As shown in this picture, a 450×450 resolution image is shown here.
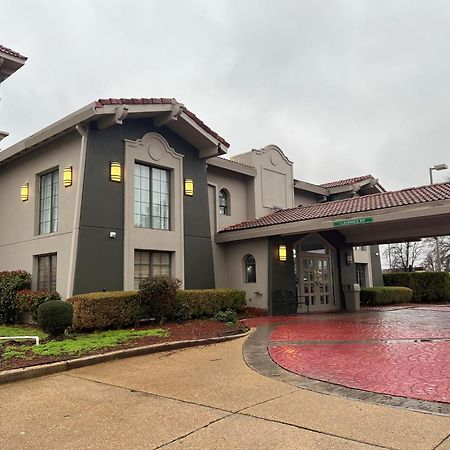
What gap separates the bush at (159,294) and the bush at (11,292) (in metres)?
4.41

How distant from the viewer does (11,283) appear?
14.0 meters

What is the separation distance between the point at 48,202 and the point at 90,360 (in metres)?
8.20

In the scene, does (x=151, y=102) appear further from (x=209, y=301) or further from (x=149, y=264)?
(x=209, y=301)

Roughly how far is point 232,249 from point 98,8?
31.1ft

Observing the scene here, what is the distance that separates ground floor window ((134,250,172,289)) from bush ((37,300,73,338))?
3984mm

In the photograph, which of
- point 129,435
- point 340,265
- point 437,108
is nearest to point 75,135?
point 129,435

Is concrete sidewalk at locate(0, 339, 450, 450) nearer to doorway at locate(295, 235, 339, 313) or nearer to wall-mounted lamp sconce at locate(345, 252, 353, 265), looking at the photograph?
doorway at locate(295, 235, 339, 313)

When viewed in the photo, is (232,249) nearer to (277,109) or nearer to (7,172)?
(7,172)

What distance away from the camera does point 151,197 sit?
1475 centimetres

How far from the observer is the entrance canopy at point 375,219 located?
12758 millimetres

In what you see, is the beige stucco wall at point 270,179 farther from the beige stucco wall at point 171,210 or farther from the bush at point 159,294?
the bush at point 159,294

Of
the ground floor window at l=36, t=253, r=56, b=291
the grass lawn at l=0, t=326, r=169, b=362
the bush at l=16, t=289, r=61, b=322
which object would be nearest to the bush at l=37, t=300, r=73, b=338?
the grass lawn at l=0, t=326, r=169, b=362

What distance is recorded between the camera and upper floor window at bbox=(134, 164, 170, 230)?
14406 millimetres

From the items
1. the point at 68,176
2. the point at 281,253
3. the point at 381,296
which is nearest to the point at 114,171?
the point at 68,176
